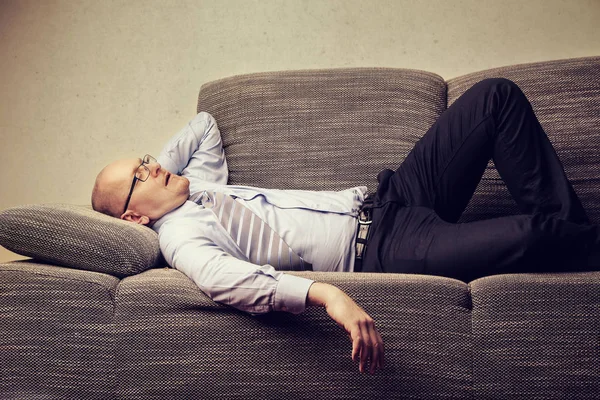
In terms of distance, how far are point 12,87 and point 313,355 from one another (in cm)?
192

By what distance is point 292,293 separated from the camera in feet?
3.75

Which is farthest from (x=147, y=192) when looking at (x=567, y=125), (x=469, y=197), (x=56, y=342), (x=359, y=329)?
(x=567, y=125)

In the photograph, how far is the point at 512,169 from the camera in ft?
4.76

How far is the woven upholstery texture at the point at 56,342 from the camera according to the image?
48.6 inches

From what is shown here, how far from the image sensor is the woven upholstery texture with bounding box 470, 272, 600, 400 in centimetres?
116

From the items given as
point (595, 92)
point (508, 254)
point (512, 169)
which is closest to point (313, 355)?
point (508, 254)

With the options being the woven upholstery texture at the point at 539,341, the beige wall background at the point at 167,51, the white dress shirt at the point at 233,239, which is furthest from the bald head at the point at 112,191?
the woven upholstery texture at the point at 539,341

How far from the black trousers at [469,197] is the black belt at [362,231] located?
1.1 inches

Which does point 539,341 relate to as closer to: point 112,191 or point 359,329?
point 359,329

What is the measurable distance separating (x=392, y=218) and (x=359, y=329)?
1.85 ft

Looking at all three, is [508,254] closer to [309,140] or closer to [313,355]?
[313,355]

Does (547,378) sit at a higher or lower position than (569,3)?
lower

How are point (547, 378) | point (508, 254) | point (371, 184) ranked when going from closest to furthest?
point (547, 378)
point (508, 254)
point (371, 184)

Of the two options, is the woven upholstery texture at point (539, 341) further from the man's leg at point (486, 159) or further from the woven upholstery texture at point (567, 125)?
the woven upholstery texture at point (567, 125)
